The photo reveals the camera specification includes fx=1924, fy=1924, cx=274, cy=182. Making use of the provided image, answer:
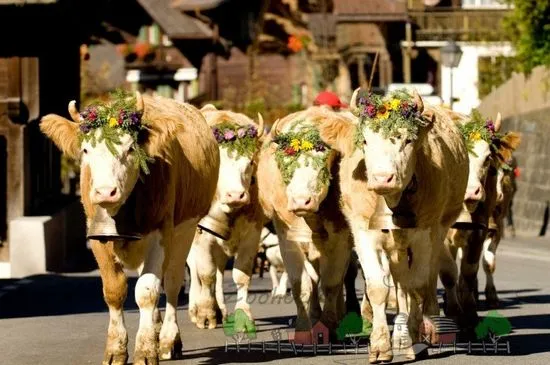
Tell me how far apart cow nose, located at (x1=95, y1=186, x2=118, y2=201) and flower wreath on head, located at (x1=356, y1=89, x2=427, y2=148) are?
7.02ft

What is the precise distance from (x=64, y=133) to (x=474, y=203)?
4.40 metres

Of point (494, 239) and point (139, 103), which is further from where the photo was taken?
point (494, 239)

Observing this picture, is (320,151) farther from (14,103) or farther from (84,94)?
(84,94)

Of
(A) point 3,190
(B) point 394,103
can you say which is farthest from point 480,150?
(A) point 3,190

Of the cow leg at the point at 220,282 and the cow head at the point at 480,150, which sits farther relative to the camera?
the cow leg at the point at 220,282

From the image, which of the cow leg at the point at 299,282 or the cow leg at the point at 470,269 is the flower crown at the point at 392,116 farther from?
the cow leg at the point at 470,269

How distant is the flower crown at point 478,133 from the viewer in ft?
61.3

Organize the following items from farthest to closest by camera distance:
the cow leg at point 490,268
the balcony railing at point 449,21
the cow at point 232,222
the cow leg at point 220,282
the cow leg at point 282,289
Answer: the balcony railing at point 449,21 < the cow leg at point 282,289 < the cow leg at point 490,268 < the cow leg at point 220,282 < the cow at point 232,222

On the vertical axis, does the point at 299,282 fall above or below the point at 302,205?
below

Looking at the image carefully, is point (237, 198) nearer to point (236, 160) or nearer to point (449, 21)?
point (236, 160)

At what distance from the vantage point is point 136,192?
15047 millimetres

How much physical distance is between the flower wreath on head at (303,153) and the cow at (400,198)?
20 centimetres

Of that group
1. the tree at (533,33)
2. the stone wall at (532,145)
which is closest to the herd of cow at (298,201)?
the stone wall at (532,145)

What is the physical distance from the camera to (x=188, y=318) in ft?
63.8
